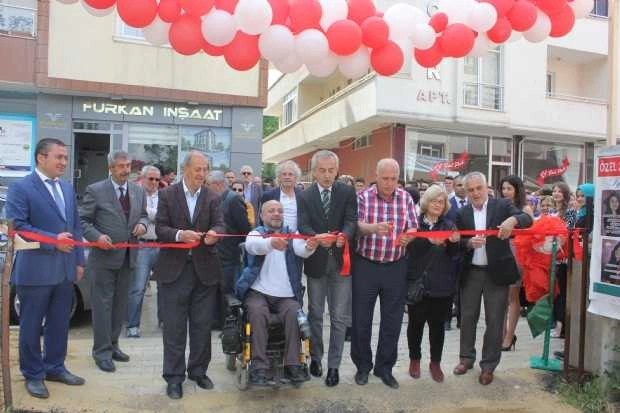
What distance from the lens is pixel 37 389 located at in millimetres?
4109

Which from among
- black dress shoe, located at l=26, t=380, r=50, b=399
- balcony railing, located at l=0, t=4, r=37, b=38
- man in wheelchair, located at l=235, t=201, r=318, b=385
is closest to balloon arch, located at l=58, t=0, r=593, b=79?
man in wheelchair, located at l=235, t=201, r=318, b=385

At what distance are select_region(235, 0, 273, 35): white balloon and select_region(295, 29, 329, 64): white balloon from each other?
35 cm

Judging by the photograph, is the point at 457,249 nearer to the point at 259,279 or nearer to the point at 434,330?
the point at 434,330

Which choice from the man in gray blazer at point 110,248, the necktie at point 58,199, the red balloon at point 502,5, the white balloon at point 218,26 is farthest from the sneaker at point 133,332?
the red balloon at point 502,5

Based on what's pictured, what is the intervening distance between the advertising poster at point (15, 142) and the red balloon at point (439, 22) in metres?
10.3

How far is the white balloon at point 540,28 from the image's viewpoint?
5566mm

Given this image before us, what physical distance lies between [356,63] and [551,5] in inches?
83.8

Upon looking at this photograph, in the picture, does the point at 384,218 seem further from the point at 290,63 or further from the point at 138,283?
the point at 138,283

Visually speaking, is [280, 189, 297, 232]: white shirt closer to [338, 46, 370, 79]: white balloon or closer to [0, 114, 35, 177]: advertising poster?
[338, 46, 370, 79]: white balloon

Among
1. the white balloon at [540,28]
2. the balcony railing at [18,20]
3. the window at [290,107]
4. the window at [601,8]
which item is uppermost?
the window at [601,8]

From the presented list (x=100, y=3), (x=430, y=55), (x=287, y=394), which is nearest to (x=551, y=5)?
(x=430, y=55)

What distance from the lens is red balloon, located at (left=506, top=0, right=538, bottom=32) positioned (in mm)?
5402

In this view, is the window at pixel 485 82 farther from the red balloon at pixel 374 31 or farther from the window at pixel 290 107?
the red balloon at pixel 374 31

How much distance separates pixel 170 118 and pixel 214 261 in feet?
29.3
